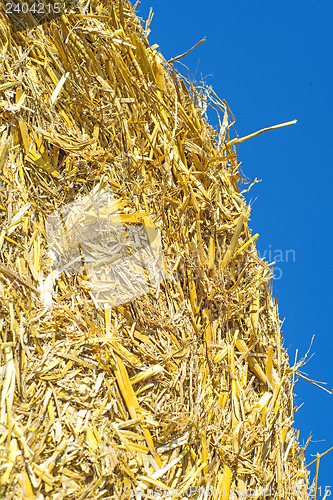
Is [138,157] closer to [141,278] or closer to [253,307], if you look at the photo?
[141,278]

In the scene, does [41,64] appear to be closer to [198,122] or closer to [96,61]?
[96,61]

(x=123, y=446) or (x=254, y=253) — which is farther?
(x=254, y=253)

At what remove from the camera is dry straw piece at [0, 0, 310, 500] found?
91 cm

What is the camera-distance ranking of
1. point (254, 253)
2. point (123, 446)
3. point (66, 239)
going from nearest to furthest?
point (123, 446) < point (66, 239) < point (254, 253)

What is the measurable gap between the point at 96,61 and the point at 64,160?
24 cm

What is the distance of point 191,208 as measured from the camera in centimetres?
111

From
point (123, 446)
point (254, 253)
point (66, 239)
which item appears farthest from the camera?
point (254, 253)

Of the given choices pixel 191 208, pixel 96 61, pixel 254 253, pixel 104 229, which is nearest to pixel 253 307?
pixel 254 253

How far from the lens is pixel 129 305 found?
1.02m

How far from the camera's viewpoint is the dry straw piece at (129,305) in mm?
906

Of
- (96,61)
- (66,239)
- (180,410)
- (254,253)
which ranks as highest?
(96,61)

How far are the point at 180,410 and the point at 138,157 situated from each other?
21.9 inches

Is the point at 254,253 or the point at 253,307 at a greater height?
the point at 254,253

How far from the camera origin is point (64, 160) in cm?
106
